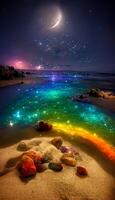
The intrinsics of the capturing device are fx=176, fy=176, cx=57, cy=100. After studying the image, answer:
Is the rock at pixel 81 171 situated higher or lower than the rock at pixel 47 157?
lower

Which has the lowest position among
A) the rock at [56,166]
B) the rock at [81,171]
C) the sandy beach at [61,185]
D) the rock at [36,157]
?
the sandy beach at [61,185]

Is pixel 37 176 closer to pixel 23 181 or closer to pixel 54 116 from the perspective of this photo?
pixel 23 181

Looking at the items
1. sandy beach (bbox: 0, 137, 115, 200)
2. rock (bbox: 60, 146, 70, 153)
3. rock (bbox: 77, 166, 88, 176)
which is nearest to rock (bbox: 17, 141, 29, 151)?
sandy beach (bbox: 0, 137, 115, 200)

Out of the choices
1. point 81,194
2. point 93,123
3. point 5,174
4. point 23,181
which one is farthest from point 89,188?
point 93,123

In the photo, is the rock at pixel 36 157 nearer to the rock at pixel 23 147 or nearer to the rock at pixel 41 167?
the rock at pixel 41 167

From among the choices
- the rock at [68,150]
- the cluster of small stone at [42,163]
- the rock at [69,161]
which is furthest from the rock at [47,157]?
the rock at [68,150]

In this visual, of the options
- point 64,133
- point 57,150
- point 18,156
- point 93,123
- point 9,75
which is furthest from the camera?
point 9,75

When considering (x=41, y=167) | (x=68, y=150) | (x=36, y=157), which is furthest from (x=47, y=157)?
(x=68, y=150)
